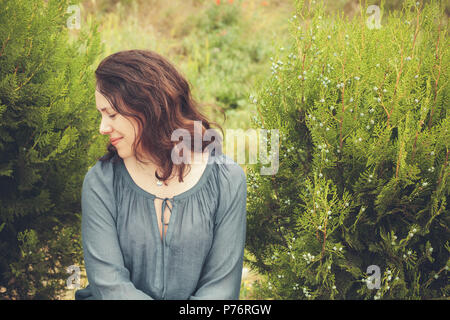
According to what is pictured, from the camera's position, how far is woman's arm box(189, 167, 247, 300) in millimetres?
2121

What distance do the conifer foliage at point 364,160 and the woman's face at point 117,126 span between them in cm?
78

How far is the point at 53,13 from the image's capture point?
2.66 m

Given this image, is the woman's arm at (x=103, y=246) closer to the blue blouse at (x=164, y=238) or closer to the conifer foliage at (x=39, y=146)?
the blue blouse at (x=164, y=238)

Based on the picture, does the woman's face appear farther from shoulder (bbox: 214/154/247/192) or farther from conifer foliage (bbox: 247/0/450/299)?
conifer foliage (bbox: 247/0/450/299)

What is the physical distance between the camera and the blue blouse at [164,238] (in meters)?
2.07

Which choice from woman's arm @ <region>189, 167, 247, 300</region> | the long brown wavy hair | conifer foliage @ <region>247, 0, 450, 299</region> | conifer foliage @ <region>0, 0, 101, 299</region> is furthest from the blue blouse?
conifer foliage @ <region>0, 0, 101, 299</region>

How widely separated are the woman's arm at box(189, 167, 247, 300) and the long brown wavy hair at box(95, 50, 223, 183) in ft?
0.90

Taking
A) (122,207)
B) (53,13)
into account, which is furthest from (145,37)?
(122,207)

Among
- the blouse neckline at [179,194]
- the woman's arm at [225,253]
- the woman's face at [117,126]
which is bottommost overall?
the woman's arm at [225,253]

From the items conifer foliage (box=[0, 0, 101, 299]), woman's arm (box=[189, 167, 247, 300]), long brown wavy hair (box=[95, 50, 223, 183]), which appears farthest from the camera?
conifer foliage (box=[0, 0, 101, 299])

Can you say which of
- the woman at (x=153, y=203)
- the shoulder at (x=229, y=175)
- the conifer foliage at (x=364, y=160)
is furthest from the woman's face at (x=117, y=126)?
the conifer foliage at (x=364, y=160)

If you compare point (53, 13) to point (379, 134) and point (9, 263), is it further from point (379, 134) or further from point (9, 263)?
point (379, 134)

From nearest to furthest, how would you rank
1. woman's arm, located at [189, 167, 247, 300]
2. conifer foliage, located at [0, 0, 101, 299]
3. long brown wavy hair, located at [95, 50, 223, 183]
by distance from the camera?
long brown wavy hair, located at [95, 50, 223, 183]
woman's arm, located at [189, 167, 247, 300]
conifer foliage, located at [0, 0, 101, 299]
